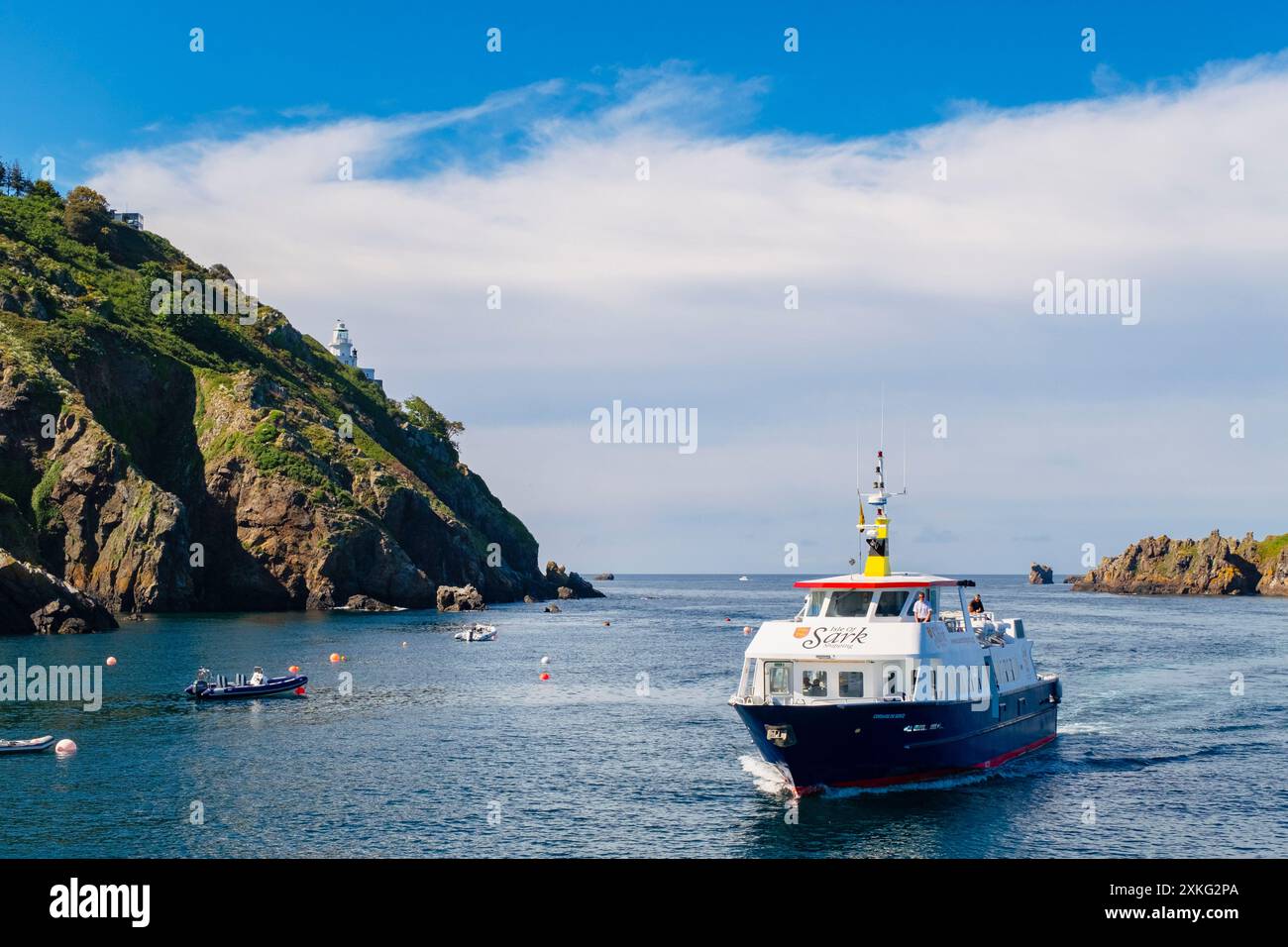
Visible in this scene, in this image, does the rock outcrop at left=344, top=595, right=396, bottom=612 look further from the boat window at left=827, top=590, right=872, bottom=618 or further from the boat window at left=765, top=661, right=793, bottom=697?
the boat window at left=765, top=661, right=793, bottom=697

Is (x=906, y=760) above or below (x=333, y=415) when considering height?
below

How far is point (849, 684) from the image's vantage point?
1700 inches

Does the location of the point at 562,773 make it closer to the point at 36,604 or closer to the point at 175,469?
the point at 36,604

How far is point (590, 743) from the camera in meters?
56.9

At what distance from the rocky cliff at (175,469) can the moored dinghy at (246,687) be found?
46527 mm

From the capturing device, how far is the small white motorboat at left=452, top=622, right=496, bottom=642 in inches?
4557

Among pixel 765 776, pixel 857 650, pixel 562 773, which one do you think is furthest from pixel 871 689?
pixel 562 773

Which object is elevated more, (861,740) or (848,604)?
(848,604)

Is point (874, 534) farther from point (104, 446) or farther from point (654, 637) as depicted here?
point (104, 446)

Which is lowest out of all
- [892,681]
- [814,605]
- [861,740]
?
[861,740]

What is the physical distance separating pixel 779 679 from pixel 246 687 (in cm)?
4174

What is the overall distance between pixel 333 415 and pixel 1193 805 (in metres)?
166
